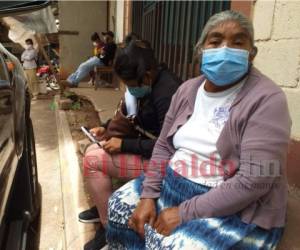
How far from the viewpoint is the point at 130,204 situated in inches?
76.0

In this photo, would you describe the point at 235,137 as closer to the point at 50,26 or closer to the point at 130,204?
the point at 130,204

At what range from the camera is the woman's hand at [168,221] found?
158 cm

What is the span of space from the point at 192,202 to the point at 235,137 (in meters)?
0.33

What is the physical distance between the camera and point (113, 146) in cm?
239

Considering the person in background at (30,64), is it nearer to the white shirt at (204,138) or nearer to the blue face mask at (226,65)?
the white shirt at (204,138)

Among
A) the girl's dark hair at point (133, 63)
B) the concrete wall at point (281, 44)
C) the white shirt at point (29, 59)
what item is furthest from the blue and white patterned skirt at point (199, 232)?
the white shirt at point (29, 59)

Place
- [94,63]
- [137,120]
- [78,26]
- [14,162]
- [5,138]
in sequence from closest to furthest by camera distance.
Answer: [5,138] < [14,162] < [137,120] < [94,63] < [78,26]

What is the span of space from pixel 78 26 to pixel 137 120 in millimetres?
10268

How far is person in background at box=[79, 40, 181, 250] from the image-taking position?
232cm

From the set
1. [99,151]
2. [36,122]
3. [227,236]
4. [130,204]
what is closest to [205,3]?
[99,151]

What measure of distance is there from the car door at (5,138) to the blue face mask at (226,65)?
1085 mm

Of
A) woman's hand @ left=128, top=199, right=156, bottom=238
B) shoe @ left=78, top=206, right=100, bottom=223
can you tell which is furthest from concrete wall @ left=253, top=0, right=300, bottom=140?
shoe @ left=78, top=206, right=100, bottom=223

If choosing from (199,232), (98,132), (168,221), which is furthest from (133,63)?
(199,232)

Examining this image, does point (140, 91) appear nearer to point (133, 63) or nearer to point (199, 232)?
point (133, 63)
